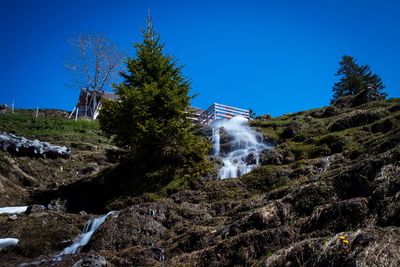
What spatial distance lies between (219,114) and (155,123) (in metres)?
12.5


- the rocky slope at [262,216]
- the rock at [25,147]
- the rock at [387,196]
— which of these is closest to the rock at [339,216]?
the rocky slope at [262,216]

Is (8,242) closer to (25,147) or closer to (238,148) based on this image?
(238,148)

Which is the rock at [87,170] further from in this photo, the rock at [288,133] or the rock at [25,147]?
the rock at [288,133]

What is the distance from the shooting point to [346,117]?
19688mm

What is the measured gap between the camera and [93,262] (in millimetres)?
7660

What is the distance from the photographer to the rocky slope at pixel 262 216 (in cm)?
594

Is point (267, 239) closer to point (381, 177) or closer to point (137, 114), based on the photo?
point (381, 177)

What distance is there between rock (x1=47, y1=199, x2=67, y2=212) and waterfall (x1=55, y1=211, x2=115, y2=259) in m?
4.76

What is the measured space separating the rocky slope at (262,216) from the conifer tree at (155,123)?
2034mm

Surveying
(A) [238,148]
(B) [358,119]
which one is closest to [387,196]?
(B) [358,119]

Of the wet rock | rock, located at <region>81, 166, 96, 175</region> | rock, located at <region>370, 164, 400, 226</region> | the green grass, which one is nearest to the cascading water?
the wet rock

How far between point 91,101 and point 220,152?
36993 mm

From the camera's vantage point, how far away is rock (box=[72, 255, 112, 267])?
7.58 metres

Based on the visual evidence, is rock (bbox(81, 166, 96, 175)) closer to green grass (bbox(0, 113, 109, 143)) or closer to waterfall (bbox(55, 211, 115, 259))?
green grass (bbox(0, 113, 109, 143))
